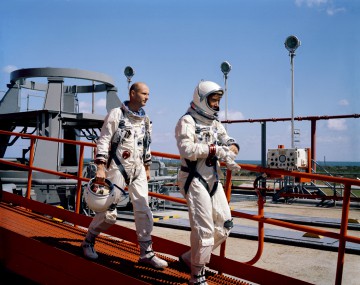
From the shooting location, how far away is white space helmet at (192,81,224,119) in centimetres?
352

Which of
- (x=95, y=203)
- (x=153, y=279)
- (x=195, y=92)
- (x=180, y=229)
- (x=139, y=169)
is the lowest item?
(x=180, y=229)

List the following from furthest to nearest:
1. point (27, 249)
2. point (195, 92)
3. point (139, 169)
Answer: point (27, 249) → point (139, 169) → point (195, 92)

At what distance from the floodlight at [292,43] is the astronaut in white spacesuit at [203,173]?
48.0 ft

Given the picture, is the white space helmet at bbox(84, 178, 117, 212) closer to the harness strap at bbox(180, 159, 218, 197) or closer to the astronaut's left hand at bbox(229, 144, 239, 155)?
the harness strap at bbox(180, 159, 218, 197)

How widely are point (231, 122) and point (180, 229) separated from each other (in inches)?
474

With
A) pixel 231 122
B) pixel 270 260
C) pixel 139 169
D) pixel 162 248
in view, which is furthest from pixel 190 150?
pixel 231 122

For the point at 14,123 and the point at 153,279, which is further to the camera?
the point at 14,123

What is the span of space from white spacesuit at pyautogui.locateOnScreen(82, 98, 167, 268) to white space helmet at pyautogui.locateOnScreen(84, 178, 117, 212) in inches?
2.9

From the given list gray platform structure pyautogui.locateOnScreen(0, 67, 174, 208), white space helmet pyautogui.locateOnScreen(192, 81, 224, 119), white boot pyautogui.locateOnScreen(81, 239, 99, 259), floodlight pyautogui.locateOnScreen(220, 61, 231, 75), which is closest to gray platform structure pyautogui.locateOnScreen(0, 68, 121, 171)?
gray platform structure pyautogui.locateOnScreen(0, 67, 174, 208)

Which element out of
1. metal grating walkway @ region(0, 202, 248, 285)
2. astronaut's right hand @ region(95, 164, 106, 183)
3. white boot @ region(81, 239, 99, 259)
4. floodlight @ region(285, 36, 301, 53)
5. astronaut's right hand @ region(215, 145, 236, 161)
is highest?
floodlight @ region(285, 36, 301, 53)

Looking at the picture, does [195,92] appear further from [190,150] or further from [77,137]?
[77,137]

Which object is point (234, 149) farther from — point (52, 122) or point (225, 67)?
point (225, 67)

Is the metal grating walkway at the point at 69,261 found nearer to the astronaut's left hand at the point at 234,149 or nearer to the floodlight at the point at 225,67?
the astronaut's left hand at the point at 234,149

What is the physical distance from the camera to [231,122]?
69.3ft
